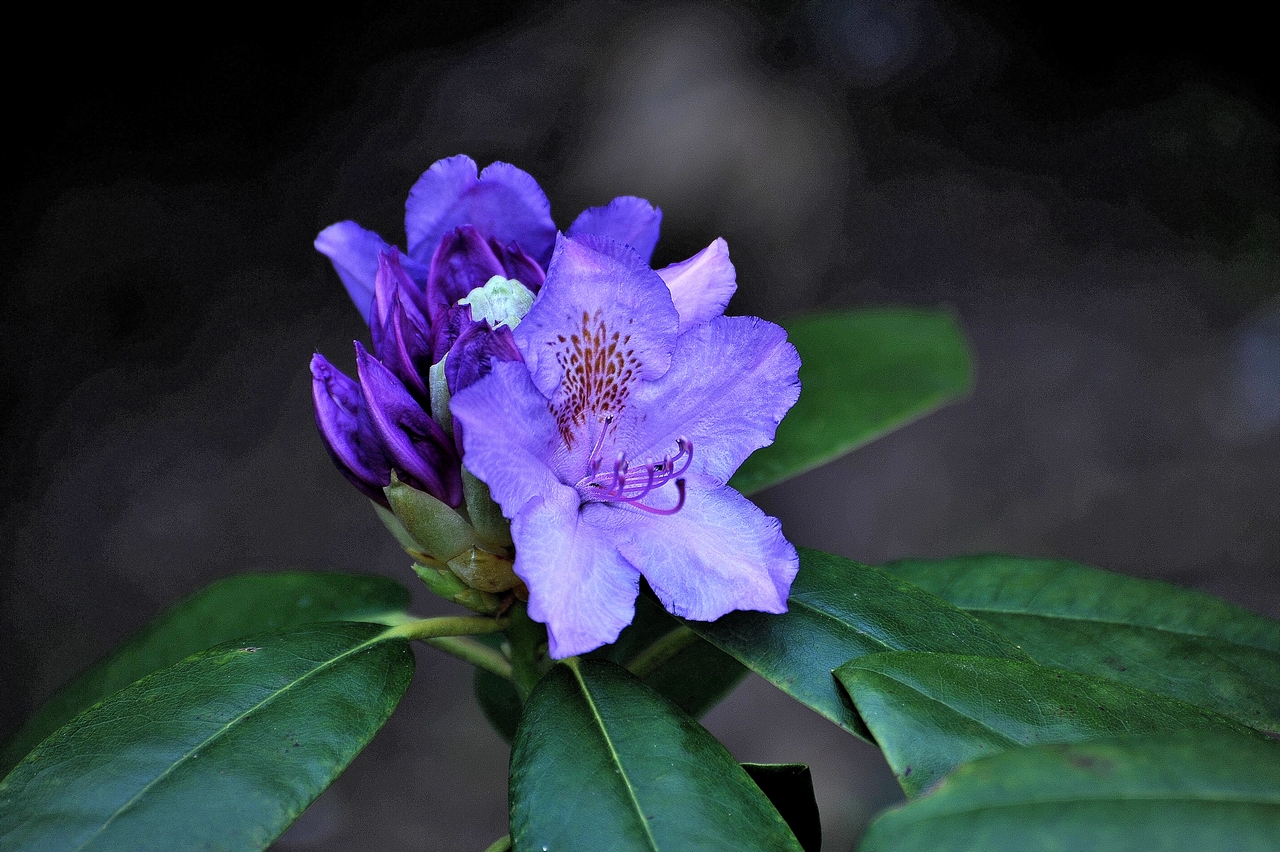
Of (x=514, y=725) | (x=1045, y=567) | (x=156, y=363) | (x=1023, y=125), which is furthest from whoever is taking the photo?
(x=1023, y=125)

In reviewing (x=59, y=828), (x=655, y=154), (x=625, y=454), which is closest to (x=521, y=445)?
(x=625, y=454)

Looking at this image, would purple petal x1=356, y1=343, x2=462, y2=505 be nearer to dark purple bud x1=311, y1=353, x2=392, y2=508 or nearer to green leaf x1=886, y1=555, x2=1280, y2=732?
dark purple bud x1=311, y1=353, x2=392, y2=508

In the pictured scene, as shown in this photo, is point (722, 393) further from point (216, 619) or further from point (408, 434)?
point (216, 619)

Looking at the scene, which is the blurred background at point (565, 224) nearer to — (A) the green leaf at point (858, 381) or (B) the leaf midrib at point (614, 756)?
(A) the green leaf at point (858, 381)

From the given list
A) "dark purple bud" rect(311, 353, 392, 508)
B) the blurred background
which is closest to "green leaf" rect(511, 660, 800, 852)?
"dark purple bud" rect(311, 353, 392, 508)

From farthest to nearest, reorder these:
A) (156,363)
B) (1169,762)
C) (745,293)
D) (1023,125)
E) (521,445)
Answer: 1. (1023,125)
2. (745,293)
3. (156,363)
4. (521,445)
5. (1169,762)

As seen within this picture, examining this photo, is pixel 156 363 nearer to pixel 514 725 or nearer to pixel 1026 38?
pixel 514 725

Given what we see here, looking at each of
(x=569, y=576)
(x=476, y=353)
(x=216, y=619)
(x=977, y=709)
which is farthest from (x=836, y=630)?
(x=216, y=619)
